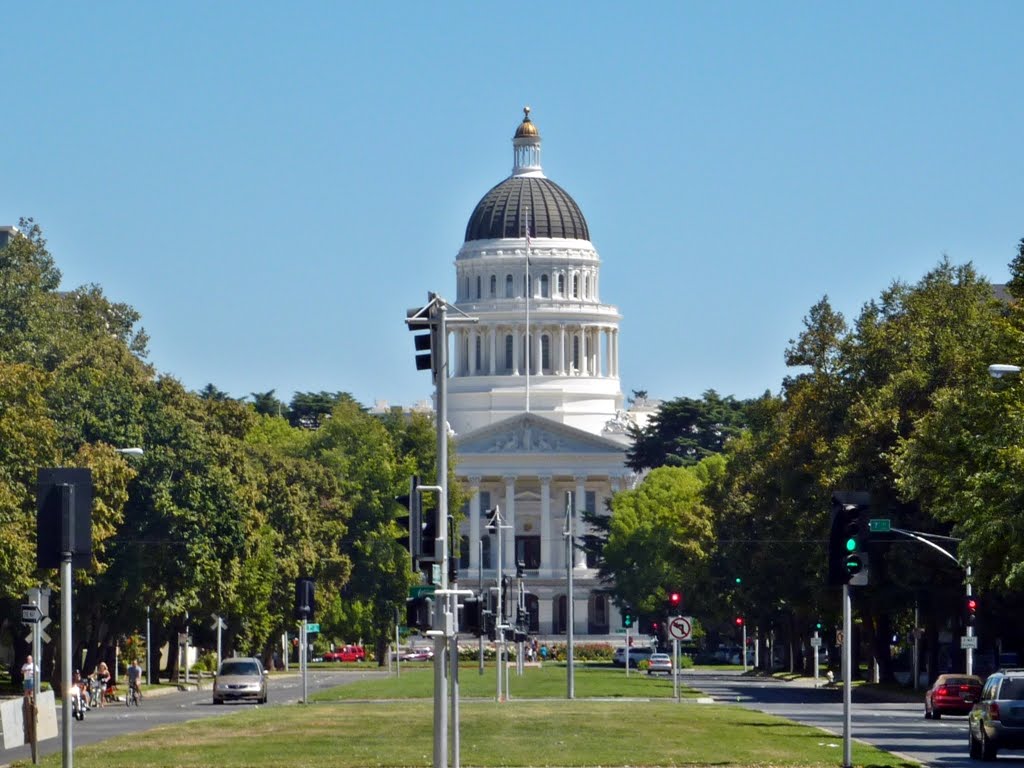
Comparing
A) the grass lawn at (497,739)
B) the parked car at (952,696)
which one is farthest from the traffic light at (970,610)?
the grass lawn at (497,739)

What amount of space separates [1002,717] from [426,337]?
1529cm

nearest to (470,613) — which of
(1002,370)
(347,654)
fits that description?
(1002,370)

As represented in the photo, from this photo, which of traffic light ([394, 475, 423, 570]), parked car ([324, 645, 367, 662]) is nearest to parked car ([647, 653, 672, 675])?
parked car ([324, 645, 367, 662])

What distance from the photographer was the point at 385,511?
385 ft

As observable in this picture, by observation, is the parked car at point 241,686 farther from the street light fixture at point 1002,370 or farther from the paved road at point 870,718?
the street light fixture at point 1002,370

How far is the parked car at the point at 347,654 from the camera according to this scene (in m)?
149

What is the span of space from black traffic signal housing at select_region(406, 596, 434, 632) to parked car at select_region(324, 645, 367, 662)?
388ft

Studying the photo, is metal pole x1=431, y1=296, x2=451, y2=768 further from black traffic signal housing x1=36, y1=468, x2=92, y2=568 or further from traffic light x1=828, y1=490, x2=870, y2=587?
traffic light x1=828, y1=490, x2=870, y2=587

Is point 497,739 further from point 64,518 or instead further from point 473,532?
point 473,532

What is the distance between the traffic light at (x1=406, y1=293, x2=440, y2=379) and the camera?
29827mm

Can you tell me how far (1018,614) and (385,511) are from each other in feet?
164

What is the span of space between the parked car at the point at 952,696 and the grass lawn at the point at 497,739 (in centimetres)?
476

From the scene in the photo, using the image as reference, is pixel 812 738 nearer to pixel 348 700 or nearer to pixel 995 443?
pixel 995 443

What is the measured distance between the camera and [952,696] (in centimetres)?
5903
